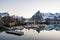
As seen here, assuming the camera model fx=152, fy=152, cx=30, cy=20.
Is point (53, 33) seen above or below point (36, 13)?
below

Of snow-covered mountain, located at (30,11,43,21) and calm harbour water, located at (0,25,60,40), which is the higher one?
snow-covered mountain, located at (30,11,43,21)

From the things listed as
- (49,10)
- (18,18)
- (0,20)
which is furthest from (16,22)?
(49,10)

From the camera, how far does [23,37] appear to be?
3.84 m

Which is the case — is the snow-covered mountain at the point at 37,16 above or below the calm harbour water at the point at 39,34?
above

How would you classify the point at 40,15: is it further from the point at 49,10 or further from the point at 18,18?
the point at 18,18

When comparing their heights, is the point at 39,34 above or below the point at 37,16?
below

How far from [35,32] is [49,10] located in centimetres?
67

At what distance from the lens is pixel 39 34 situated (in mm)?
3838

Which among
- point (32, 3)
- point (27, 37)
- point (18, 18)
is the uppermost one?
point (32, 3)

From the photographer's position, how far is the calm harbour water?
3.80 m

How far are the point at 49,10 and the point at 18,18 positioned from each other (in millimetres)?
826

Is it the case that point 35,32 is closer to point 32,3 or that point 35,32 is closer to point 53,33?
point 53,33

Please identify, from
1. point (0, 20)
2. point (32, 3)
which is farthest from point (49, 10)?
point (0, 20)

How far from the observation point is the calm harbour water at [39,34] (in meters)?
3.80
